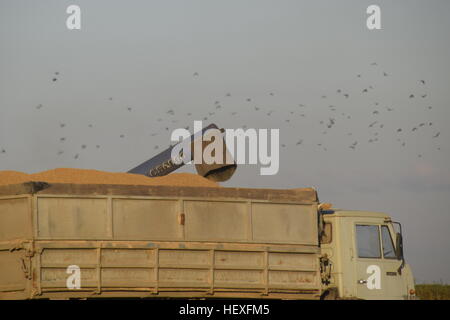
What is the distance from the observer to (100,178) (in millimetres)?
16984

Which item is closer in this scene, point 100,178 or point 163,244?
point 163,244

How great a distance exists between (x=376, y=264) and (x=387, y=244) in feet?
1.61

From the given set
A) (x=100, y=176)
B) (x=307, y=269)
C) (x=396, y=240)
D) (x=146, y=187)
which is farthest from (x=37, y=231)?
(x=396, y=240)

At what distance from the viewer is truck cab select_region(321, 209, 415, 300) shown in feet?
52.6

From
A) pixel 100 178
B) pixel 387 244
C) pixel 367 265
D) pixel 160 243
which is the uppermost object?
pixel 100 178

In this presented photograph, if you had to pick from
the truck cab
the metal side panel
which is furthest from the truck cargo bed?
the truck cab

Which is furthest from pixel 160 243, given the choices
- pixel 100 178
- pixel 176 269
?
pixel 100 178

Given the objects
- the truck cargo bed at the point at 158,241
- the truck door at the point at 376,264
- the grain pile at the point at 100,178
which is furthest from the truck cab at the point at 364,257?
the grain pile at the point at 100,178

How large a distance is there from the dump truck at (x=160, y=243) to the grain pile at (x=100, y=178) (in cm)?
178

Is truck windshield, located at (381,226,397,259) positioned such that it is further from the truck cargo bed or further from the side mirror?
the truck cargo bed

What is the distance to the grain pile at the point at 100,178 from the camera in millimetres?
16703

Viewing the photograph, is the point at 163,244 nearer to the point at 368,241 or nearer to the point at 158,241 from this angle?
the point at 158,241

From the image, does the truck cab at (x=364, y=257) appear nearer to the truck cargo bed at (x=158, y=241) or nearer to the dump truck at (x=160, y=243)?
the dump truck at (x=160, y=243)
